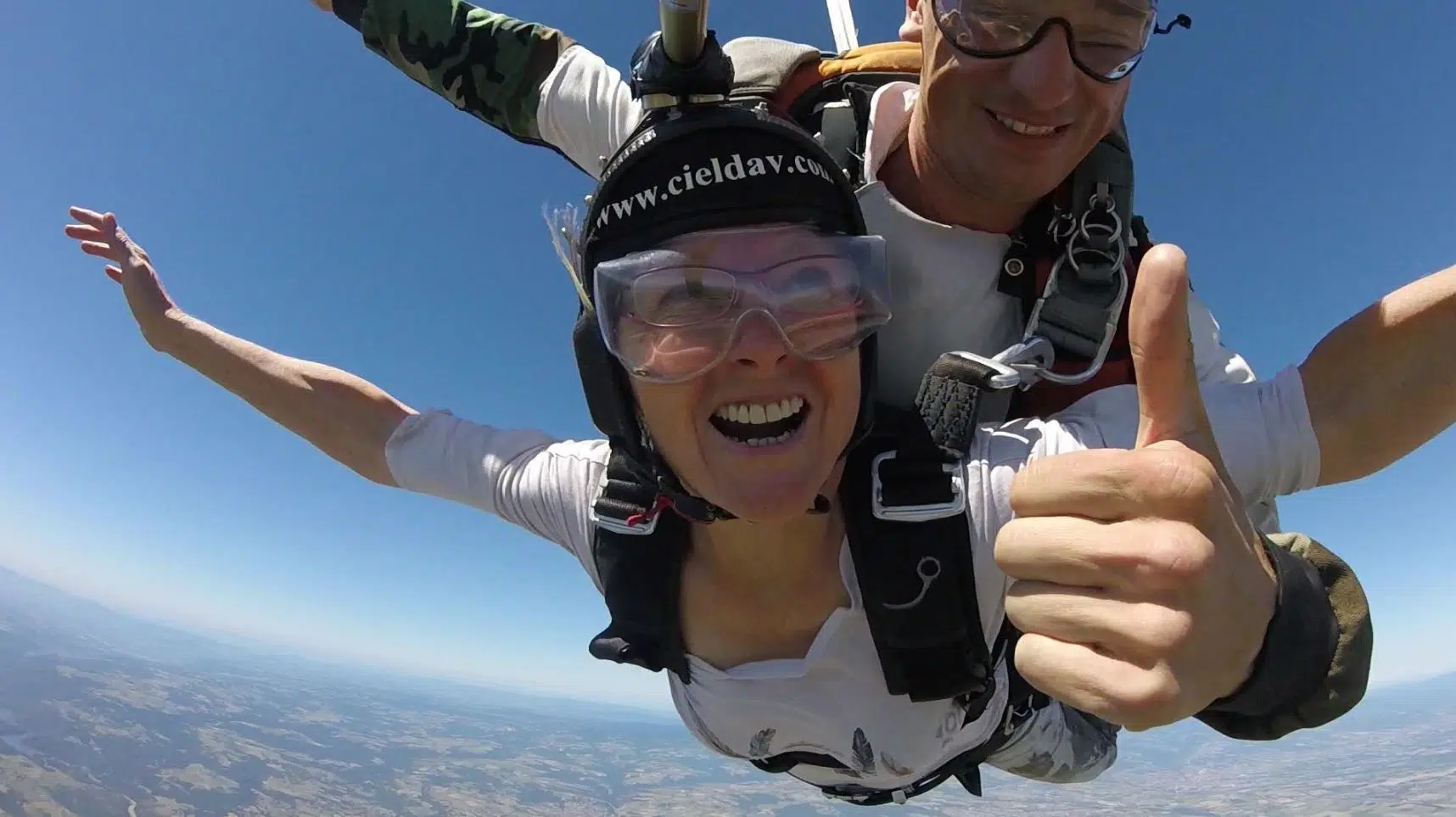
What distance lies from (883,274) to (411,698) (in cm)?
19224

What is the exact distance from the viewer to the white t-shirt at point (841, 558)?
121cm

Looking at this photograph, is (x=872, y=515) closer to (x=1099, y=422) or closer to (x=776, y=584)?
(x=776, y=584)

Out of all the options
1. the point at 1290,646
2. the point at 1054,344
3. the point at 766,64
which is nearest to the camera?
the point at 1290,646

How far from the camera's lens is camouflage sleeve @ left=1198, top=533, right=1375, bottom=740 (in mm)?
753

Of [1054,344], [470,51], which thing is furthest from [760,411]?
[470,51]

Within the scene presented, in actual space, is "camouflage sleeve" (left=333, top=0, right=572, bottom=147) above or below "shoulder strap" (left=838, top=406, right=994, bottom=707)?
above

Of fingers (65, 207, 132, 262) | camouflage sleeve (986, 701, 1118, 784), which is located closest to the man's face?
camouflage sleeve (986, 701, 1118, 784)

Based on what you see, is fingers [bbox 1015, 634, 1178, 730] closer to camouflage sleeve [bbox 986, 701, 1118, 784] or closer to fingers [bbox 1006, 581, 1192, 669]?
fingers [bbox 1006, 581, 1192, 669]

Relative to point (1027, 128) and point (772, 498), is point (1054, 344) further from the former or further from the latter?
point (772, 498)

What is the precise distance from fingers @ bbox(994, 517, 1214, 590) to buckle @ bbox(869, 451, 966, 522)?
0.47m

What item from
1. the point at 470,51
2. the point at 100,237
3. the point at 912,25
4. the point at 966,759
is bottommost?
the point at 966,759

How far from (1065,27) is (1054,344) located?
651mm

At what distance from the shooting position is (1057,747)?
227cm

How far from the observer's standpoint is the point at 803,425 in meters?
1.23
